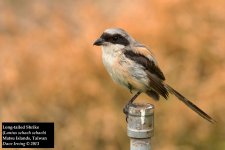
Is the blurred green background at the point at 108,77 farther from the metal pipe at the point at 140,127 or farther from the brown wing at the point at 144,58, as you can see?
the metal pipe at the point at 140,127

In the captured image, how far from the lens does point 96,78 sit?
7.71 m

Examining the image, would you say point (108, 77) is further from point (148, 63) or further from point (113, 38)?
point (113, 38)

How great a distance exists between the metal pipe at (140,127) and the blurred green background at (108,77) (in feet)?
7.09

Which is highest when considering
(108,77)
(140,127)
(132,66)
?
(108,77)

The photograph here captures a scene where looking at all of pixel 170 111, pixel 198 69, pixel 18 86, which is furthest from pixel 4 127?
pixel 198 69

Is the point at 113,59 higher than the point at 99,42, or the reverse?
the point at 99,42

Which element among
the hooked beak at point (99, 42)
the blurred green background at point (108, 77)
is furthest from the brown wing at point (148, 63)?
the blurred green background at point (108, 77)

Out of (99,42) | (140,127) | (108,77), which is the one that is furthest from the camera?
(108,77)

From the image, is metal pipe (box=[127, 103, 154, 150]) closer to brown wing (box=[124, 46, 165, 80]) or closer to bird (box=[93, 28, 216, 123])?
bird (box=[93, 28, 216, 123])

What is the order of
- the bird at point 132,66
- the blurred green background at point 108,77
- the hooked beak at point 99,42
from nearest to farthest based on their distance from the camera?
the hooked beak at point 99,42, the bird at point 132,66, the blurred green background at point 108,77

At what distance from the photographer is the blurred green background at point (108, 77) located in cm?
742

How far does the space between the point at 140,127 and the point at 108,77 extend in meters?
2.62

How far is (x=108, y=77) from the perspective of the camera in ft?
25.2

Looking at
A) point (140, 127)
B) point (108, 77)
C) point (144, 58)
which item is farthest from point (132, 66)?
point (108, 77)
